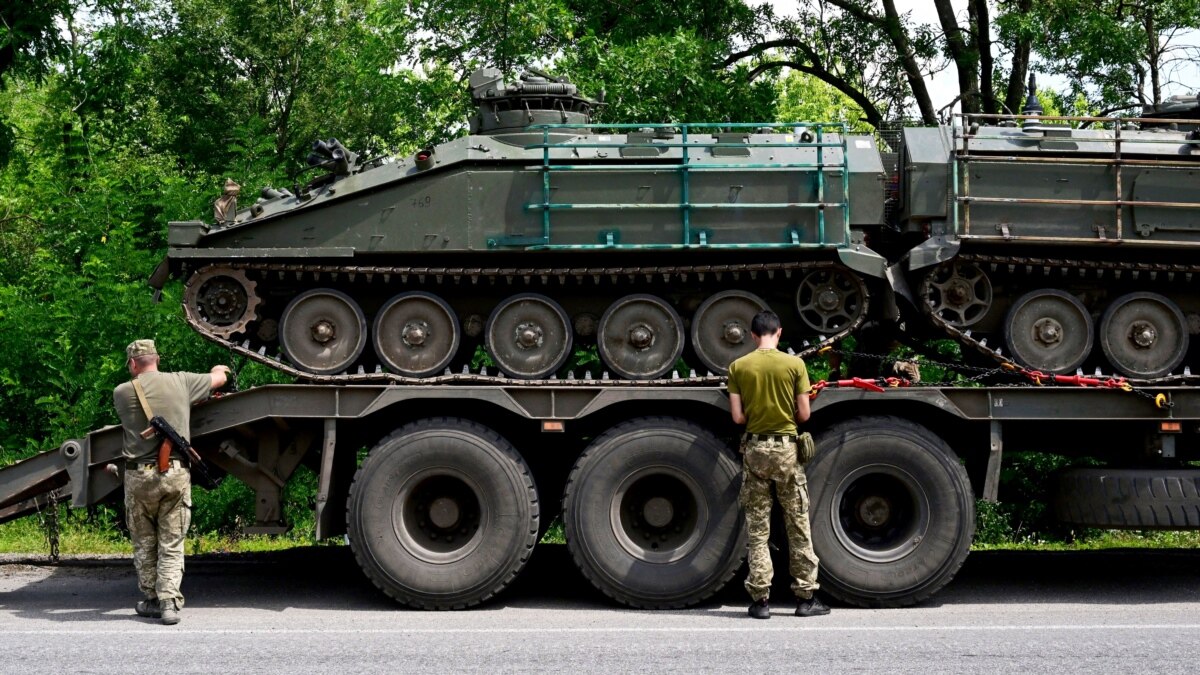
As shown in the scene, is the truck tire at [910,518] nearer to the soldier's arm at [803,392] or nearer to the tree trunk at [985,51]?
the soldier's arm at [803,392]

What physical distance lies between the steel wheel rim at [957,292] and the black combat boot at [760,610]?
298 centimetres

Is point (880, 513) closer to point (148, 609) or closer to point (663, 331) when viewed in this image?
point (663, 331)

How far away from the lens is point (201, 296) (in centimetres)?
1138

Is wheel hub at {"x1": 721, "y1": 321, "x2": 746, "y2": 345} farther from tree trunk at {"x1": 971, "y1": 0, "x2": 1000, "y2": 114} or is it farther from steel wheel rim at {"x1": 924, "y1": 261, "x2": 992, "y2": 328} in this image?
tree trunk at {"x1": 971, "y1": 0, "x2": 1000, "y2": 114}

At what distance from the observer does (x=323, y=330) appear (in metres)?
11.4

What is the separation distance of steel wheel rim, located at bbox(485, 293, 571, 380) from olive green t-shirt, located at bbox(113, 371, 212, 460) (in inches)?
99.9

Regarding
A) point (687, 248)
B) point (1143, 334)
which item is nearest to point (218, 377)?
point (687, 248)

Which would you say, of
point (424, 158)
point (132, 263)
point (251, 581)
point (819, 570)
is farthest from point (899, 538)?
point (132, 263)

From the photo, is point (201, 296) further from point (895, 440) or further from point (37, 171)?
point (37, 171)

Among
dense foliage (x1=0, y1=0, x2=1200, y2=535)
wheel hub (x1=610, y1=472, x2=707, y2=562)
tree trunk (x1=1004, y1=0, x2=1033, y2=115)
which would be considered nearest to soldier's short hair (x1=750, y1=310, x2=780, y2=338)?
wheel hub (x1=610, y1=472, x2=707, y2=562)

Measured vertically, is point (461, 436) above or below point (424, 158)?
below

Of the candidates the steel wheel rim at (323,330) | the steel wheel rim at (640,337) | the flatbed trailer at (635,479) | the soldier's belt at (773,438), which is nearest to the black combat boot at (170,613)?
the flatbed trailer at (635,479)

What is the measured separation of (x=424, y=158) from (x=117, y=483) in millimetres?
3685

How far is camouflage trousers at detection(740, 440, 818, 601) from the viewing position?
10.1 metres
